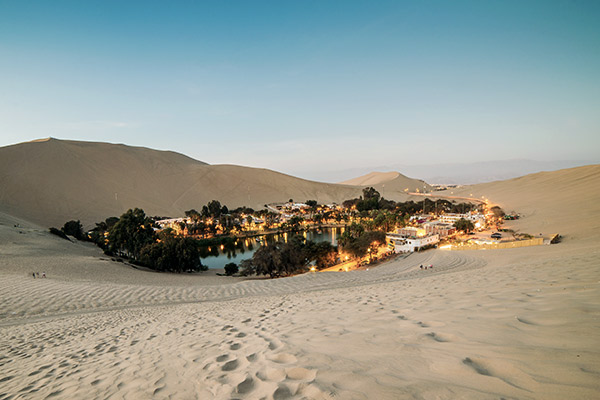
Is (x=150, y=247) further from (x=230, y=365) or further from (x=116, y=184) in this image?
(x=116, y=184)

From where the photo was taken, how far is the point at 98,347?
4301 millimetres

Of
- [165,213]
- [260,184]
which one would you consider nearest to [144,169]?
[165,213]

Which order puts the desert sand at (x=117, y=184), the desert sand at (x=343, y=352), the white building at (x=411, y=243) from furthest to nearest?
the desert sand at (x=117, y=184), the white building at (x=411, y=243), the desert sand at (x=343, y=352)

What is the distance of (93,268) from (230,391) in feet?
61.0

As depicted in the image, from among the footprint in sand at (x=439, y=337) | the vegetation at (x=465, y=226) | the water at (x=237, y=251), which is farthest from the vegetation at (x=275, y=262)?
the vegetation at (x=465, y=226)

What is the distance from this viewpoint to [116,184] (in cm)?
8512

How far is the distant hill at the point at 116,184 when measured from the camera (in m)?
63.6

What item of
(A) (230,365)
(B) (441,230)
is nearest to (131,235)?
(A) (230,365)

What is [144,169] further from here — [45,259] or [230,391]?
[230,391]

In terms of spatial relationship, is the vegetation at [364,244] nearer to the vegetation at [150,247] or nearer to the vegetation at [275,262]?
the vegetation at [275,262]

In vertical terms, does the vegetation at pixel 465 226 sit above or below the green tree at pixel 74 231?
below

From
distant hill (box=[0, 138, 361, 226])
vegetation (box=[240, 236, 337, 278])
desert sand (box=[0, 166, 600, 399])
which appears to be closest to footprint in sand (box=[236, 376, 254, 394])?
desert sand (box=[0, 166, 600, 399])

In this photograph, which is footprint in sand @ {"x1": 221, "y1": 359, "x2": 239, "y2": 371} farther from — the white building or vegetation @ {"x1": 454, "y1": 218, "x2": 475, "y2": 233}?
vegetation @ {"x1": 454, "y1": 218, "x2": 475, "y2": 233}

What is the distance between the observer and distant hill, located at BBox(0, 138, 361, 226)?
6362 centimetres
